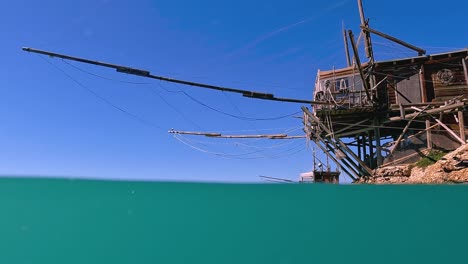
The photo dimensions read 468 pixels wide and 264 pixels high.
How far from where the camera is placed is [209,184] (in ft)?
83.3

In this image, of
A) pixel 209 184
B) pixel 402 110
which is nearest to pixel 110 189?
pixel 209 184

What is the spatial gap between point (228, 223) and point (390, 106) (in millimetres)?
18057

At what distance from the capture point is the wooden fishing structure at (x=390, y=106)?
61.0 feet

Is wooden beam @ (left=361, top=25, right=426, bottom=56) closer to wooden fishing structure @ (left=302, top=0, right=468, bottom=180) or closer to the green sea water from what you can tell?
wooden fishing structure @ (left=302, top=0, right=468, bottom=180)

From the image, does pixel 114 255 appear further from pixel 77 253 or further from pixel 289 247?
pixel 289 247

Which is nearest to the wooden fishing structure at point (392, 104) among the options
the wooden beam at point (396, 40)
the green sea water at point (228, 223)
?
the wooden beam at point (396, 40)

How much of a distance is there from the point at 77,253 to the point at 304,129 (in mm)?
21462

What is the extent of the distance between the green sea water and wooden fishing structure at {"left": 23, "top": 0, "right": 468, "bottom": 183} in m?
2.42

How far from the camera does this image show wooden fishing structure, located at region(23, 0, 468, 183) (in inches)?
731

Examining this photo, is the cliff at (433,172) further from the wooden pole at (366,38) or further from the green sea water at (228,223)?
the wooden pole at (366,38)

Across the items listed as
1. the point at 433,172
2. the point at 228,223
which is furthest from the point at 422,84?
the point at 228,223

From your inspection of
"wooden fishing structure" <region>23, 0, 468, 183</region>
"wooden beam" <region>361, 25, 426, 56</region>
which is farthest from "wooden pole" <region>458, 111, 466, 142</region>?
"wooden beam" <region>361, 25, 426, 56</region>

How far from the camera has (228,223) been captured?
97.7 feet

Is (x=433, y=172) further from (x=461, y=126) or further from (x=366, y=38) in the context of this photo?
(x=366, y=38)
